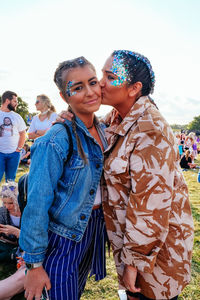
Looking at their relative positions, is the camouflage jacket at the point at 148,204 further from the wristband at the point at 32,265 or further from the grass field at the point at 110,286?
the grass field at the point at 110,286

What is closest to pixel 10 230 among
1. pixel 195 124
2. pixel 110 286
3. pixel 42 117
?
pixel 110 286

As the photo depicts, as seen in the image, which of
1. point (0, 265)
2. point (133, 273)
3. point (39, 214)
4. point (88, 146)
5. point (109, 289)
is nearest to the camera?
point (39, 214)

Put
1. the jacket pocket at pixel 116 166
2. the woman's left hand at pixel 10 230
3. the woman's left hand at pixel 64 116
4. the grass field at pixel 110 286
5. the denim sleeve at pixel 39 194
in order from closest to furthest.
A: 1. the denim sleeve at pixel 39 194
2. the jacket pocket at pixel 116 166
3. the woman's left hand at pixel 64 116
4. the grass field at pixel 110 286
5. the woman's left hand at pixel 10 230

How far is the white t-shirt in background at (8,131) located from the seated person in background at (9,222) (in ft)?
5.05

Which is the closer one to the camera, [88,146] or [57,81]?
[88,146]

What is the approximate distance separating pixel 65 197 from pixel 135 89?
3.32 feet

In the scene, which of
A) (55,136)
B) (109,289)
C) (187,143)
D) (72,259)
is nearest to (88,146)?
(55,136)

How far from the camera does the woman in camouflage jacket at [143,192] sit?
1447 millimetres

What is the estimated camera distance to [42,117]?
17.6 feet

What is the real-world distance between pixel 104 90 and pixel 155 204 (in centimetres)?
101

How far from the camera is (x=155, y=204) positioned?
1.45 meters

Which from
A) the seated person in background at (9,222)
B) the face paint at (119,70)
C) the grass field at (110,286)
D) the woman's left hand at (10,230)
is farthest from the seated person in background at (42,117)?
the face paint at (119,70)

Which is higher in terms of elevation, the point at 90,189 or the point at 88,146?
the point at 88,146

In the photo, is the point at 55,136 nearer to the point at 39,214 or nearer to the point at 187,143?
the point at 39,214
